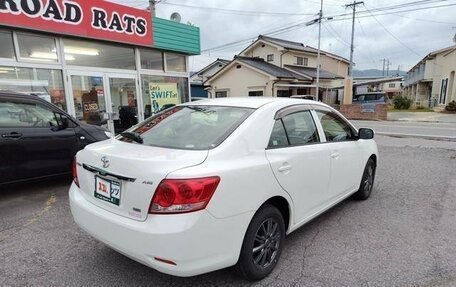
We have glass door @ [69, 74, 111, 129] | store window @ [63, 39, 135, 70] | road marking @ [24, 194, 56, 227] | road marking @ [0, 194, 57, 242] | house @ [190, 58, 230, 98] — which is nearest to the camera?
road marking @ [0, 194, 57, 242]

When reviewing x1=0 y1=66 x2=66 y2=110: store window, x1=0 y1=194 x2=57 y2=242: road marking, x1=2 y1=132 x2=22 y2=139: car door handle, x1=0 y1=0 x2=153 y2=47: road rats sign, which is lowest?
x1=0 y1=194 x2=57 y2=242: road marking

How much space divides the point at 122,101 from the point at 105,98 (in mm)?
651

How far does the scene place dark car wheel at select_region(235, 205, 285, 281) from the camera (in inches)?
93.2

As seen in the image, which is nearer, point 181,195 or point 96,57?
point 181,195

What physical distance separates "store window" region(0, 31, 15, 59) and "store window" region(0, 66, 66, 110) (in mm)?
272

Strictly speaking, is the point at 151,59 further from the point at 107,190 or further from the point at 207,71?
the point at 207,71

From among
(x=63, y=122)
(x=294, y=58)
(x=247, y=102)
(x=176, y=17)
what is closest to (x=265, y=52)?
(x=294, y=58)

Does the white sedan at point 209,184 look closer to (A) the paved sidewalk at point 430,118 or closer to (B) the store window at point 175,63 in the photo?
(B) the store window at point 175,63

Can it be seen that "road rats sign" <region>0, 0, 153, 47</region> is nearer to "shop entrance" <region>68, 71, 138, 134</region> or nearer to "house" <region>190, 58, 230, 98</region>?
"shop entrance" <region>68, 71, 138, 134</region>

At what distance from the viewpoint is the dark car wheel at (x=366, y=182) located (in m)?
4.32

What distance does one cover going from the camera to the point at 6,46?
6559 millimetres

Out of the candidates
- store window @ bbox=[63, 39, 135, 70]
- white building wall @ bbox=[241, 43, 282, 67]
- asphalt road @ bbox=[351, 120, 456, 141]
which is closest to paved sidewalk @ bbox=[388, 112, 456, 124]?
asphalt road @ bbox=[351, 120, 456, 141]

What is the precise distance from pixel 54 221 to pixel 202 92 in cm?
2645

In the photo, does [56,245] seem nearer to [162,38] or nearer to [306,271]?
[306,271]
